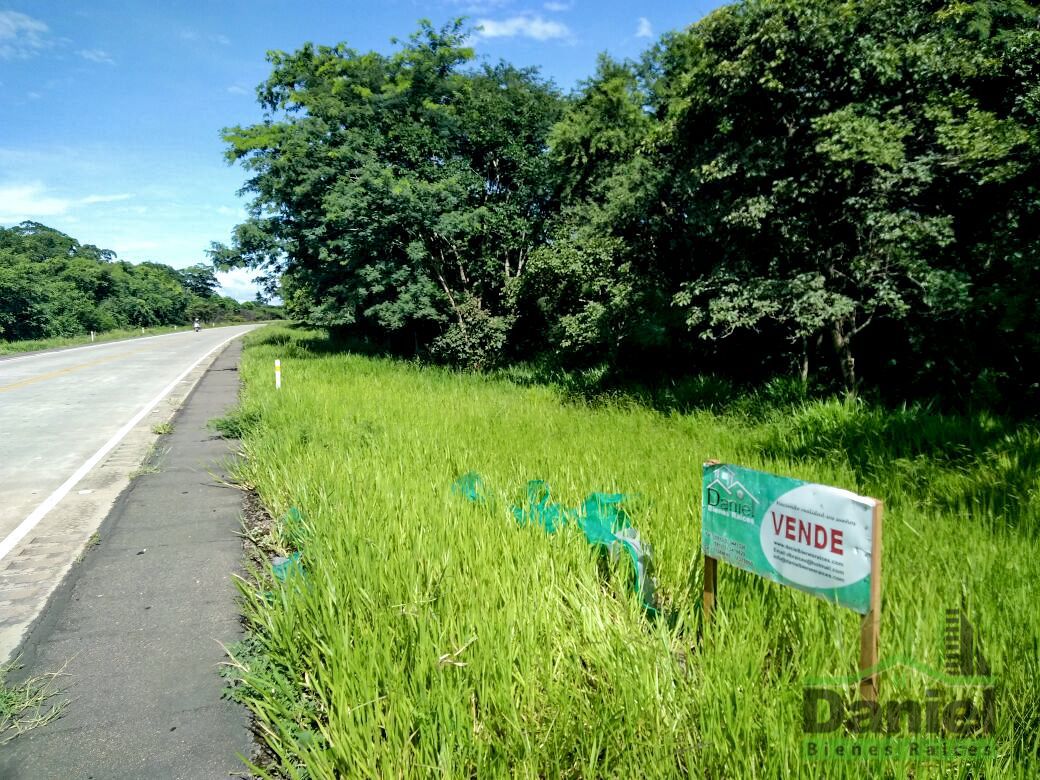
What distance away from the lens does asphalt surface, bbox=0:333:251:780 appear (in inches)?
98.0

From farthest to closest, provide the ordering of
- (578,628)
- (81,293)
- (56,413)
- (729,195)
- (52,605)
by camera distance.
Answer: (81,293) → (56,413) → (729,195) → (52,605) → (578,628)

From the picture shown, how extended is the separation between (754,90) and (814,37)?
0.91 m

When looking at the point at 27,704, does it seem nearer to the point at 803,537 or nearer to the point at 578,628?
the point at 578,628

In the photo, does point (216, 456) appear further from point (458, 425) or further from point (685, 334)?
point (685, 334)

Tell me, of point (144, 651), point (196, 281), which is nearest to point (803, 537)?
point (144, 651)

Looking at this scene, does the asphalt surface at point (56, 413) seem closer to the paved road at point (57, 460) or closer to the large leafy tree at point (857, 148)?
the paved road at point (57, 460)

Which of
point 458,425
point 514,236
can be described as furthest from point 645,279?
point 514,236

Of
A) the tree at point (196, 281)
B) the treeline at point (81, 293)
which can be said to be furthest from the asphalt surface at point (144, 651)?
the tree at point (196, 281)

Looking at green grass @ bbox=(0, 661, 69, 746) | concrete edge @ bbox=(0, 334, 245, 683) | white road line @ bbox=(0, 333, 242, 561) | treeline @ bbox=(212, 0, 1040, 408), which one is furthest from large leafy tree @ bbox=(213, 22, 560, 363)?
green grass @ bbox=(0, 661, 69, 746)

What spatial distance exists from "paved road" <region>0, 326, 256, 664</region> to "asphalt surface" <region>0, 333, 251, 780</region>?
227 mm

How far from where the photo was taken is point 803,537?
213 cm

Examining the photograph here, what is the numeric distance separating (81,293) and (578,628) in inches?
2883

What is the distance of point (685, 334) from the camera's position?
1192cm

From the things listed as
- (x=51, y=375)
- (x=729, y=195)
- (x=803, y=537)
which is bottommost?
(x=51, y=375)
